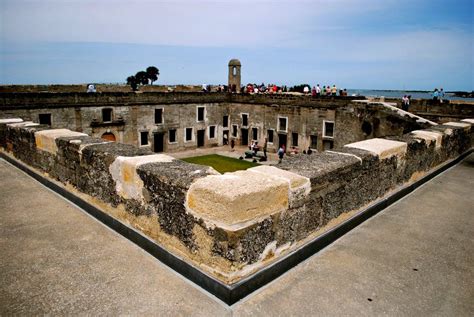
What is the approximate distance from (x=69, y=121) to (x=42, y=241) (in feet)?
83.0

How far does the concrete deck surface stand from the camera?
2.50 metres

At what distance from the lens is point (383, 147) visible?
4.57m

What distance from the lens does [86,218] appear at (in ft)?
12.9

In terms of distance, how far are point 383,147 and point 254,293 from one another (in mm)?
2827

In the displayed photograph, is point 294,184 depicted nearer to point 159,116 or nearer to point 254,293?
point 254,293

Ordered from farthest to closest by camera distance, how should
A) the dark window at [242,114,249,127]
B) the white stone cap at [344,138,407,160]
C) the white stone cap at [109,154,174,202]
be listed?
the dark window at [242,114,249,127] < the white stone cap at [344,138,407,160] < the white stone cap at [109,154,174,202]

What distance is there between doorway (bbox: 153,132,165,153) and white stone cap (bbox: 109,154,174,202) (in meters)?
28.3

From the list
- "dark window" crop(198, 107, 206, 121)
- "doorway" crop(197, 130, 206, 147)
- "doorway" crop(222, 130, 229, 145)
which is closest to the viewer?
"dark window" crop(198, 107, 206, 121)

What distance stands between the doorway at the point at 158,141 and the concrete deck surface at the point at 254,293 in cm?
2753

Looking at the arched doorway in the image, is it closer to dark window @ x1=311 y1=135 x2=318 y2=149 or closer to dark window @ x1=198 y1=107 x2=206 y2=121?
dark window @ x1=198 y1=107 x2=206 y2=121

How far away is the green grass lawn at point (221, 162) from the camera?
2653cm

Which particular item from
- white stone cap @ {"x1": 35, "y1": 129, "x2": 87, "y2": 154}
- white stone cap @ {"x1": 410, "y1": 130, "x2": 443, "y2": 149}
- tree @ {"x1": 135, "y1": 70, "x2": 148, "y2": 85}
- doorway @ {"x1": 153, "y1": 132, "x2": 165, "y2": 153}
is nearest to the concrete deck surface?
white stone cap @ {"x1": 35, "y1": 129, "x2": 87, "y2": 154}

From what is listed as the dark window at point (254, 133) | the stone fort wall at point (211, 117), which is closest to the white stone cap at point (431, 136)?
the stone fort wall at point (211, 117)

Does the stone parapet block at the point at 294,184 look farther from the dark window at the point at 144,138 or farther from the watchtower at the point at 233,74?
the watchtower at the point at 233,74
